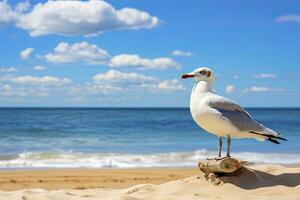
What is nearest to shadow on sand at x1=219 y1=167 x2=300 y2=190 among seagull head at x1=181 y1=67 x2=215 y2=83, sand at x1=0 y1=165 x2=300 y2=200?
sand at x1=0 y1=165 x2=300 y2=200

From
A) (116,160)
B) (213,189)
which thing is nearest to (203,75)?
(213,189)

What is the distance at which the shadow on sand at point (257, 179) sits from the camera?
20.9 ft

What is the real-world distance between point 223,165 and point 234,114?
678mm

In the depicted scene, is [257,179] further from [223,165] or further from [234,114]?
[234,114]

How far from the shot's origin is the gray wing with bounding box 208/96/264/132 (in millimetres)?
6309

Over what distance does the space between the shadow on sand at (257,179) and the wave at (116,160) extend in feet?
25.5

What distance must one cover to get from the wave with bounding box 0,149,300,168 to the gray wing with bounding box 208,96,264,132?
26.6ft

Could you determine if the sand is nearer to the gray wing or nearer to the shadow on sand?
the shadow on sand

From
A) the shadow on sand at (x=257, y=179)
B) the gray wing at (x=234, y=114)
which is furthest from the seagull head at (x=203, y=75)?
the shadow on sand at (x=257, y=179)

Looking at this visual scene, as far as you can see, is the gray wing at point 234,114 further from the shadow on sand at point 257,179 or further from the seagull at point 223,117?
the shadow on sand at point 257,179

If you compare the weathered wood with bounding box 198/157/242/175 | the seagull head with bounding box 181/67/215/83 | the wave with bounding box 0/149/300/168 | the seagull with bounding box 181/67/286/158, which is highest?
the seagull head with bounding box 181/67/215/83

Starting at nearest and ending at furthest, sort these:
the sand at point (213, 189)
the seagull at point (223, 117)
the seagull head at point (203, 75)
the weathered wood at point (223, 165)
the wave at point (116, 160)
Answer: the sand at point (213, 189), the seagull at point (223, 117), the weathered wood at point (223, 165), the seagull head at point (203, 75), the wave at point (116, 160)

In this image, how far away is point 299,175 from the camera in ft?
21.8

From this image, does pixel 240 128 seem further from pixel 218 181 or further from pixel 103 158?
pixel 103 158
